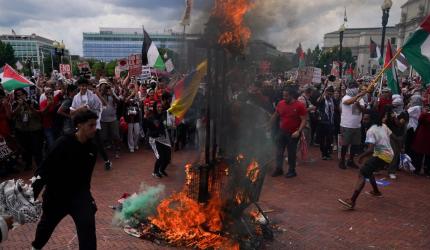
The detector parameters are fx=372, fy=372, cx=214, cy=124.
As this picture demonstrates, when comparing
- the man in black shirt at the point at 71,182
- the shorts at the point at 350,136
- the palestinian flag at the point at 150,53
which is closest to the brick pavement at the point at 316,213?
the shorts at the point at 350,136

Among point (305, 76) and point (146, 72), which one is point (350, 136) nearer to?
point (305, 76)

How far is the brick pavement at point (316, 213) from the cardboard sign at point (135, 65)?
4784 millimetres

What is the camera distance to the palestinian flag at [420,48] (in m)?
7.52

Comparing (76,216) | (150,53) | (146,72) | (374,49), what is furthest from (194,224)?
(374,49)

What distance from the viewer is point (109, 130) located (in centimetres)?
1016

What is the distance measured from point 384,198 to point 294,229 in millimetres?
2596

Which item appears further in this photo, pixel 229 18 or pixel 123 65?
pixel 123 65

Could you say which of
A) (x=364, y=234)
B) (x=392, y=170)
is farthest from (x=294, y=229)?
(x=392, y=170)

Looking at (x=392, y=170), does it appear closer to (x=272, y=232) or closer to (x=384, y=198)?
(x=384, y=198)

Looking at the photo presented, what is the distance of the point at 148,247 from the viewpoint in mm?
4902

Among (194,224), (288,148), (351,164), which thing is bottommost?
(351,164)

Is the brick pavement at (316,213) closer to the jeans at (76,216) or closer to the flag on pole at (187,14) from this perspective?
the jeans at (76,216)

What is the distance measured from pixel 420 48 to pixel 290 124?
3072 mm

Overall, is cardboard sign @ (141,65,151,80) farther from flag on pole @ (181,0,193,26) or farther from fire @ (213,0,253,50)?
fire @ (213,0,253,50)
